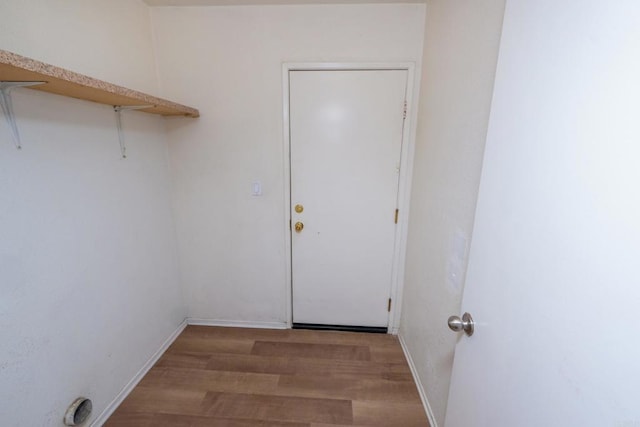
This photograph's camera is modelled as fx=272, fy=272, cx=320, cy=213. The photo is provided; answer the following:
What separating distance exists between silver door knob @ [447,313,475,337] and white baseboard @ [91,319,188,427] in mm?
1886

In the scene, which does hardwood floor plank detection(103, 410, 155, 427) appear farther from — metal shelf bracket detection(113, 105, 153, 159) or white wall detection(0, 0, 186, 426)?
metal shelf bracket detection(113, 105, 153, 159)

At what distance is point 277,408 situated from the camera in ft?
5.19

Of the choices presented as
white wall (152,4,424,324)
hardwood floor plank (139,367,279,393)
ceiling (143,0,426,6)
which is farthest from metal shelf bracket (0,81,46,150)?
hardwood floor plank (139,367,279,393)

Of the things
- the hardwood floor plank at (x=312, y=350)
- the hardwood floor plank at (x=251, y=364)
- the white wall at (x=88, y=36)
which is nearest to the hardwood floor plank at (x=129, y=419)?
the hardwood floor plank at (x=251, y=364)

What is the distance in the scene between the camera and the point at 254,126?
195 cm

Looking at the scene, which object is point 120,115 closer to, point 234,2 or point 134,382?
point 234,2

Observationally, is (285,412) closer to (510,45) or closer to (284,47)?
(510,45)

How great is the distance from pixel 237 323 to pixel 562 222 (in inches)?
92.3

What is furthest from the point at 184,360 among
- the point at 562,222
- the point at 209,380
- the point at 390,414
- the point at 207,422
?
the point at 562,222

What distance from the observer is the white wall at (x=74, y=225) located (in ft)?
3.48

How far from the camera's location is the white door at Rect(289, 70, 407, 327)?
6.12 feet

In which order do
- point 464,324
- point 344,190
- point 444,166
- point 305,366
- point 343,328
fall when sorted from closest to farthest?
point 464,324, point 444,166, point 305,366, point 344,190, point 343,328

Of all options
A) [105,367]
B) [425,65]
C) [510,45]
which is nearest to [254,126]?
[425,65]

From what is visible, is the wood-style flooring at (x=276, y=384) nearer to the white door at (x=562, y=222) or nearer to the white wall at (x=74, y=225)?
the white wall at (x=74, y=225)
